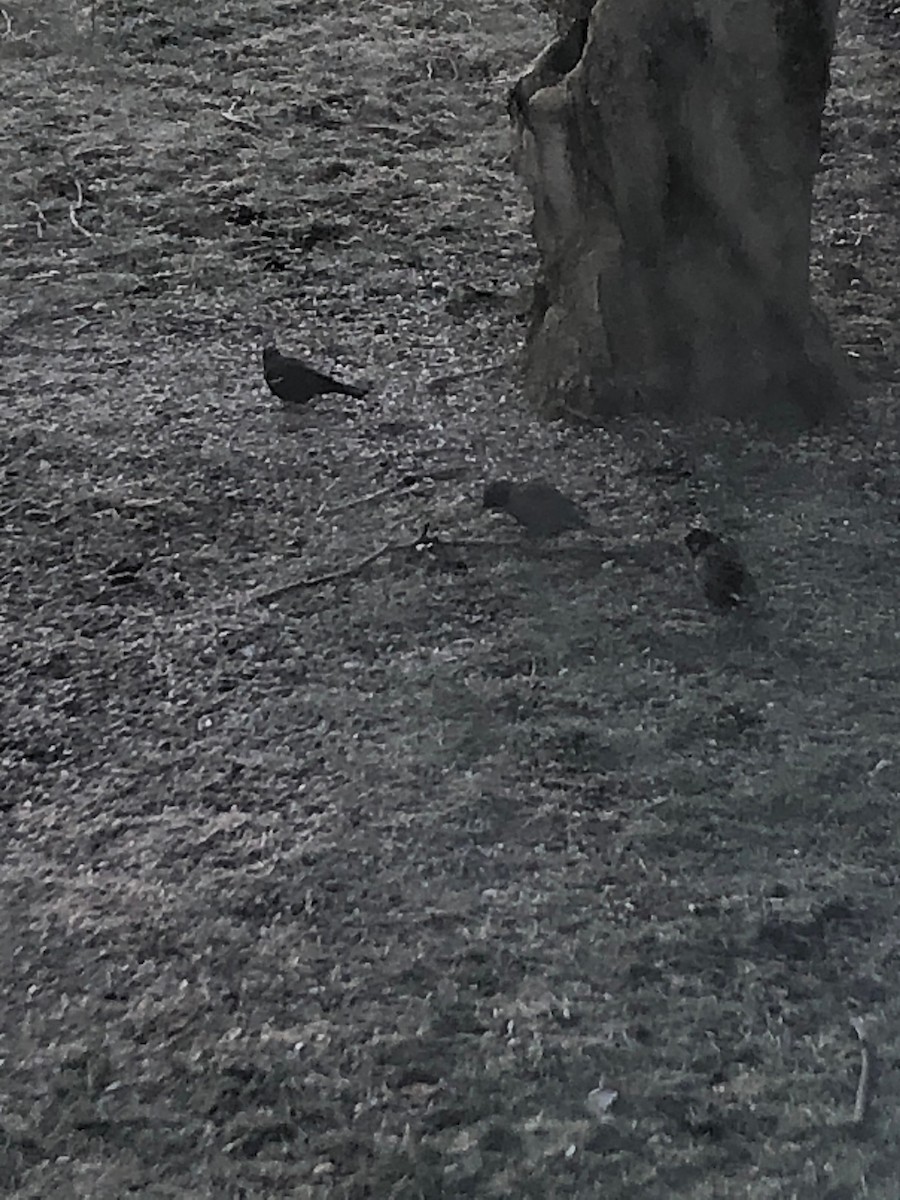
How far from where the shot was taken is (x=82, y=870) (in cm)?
117

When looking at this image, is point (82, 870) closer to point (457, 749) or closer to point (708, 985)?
point (457, 749)

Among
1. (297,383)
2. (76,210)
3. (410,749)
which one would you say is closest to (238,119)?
(76,210)

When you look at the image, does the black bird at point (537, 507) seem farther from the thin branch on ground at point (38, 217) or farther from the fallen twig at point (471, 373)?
the thin branch on ground at point (38, 217)

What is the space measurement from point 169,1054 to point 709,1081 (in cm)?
33

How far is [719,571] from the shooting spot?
138 centimetres

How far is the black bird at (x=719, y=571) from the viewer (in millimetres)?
1370

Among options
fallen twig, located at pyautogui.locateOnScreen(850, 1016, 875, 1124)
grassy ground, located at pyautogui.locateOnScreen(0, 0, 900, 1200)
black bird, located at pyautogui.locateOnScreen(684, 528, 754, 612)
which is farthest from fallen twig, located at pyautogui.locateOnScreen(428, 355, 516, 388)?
fallen twig, located at pyautogui.locateOnScreen(850, 1016, 875, 1124)

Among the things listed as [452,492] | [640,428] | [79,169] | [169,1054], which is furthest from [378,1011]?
[79,169]

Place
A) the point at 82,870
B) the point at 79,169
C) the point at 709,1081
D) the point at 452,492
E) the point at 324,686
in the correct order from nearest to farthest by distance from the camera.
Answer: the point at 709,1081 < the point at 82,870 < the point at 324,686 < the point at 452,492 < the point at 79,169

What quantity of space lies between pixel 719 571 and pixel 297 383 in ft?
1.65

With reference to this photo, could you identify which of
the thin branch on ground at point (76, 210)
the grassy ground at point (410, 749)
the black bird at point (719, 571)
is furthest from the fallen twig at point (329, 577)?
the thin branch on ground at point (76, 210)

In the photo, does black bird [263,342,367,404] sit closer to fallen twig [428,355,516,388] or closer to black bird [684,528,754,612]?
fallen twig [428,355,516,388]

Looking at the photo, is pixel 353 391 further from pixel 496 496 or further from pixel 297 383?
pixel 496 496

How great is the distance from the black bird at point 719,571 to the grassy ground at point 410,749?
2 centimetres
